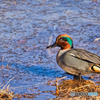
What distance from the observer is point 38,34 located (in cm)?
668

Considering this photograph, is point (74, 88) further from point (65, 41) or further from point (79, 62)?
point (65, 41)

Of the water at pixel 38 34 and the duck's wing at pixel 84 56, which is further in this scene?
the water at pixel 38 34

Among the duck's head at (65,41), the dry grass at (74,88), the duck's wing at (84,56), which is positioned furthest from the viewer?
the duck's head at (65,41)

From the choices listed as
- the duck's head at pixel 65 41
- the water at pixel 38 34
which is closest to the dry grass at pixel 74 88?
the water at pixel 38 34

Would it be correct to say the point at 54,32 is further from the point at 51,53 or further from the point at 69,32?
the point at 51,53

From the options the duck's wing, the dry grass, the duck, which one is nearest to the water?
the dry grass

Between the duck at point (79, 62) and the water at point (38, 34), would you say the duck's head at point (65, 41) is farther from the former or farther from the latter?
the water at point (38, 34)

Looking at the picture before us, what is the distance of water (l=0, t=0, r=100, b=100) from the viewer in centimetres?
445

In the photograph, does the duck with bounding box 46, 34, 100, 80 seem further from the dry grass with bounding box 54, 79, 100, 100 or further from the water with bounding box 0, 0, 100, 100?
the water with bounding box 0, 0, 100, 100

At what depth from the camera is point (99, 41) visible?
243 inches

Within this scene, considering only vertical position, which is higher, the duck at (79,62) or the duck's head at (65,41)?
the duck's head at (65,41)

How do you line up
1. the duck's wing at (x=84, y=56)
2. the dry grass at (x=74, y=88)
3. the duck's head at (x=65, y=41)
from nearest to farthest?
the dry grass at (x=74, y=88)
the duck's wing at (x=84, y=56)
the duck's head at (x=65, y=41)

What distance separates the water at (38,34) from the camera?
4.45 meters

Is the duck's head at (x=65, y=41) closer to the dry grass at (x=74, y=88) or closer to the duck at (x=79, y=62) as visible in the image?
the duck at (x=79, y=62)
